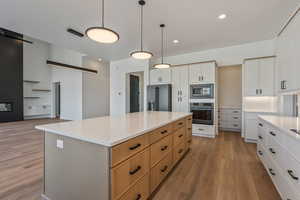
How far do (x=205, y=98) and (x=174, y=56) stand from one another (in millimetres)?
2244

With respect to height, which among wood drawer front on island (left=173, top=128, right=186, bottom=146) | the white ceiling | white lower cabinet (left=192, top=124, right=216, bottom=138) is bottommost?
white lower cabinet (left=192, top=124, right=216, bottom=138)

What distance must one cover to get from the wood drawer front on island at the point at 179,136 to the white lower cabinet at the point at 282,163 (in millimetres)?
1277

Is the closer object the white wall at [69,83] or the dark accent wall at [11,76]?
the dark accent wall at [11,76]

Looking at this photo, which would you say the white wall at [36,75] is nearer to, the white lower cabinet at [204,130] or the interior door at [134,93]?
the interior door at [134,93]

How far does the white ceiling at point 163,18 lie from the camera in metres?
2.47

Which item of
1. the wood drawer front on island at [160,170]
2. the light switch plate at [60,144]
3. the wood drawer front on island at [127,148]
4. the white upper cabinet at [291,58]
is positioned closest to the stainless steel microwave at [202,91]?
the white upper cabinet at [291,58]

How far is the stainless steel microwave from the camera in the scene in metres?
4.03

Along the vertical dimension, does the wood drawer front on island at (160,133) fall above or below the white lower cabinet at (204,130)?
above

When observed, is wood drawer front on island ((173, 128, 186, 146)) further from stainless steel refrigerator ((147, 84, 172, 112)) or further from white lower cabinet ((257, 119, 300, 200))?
stainless steel refrigerator ((147, 84, 172, 112))

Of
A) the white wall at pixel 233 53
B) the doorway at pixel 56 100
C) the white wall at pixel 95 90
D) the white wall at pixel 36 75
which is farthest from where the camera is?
the doorway at pixel 56 100

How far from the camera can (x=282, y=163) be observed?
1.52 metres

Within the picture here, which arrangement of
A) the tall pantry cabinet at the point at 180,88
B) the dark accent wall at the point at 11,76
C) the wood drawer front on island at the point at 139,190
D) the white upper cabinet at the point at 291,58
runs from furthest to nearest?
the dark accent wall at the point at 11,76, the tall pantry cabinet at the point at 180,88, the white upper cabinet at the point at 291,58, the wood drawer front on island at the point at 139,190

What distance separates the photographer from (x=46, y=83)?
7926 mm

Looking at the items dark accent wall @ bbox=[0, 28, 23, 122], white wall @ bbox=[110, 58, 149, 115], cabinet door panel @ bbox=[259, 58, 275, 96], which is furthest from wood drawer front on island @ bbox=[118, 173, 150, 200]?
dark accent wall @ bbox=[0, 28, 23, 122]
